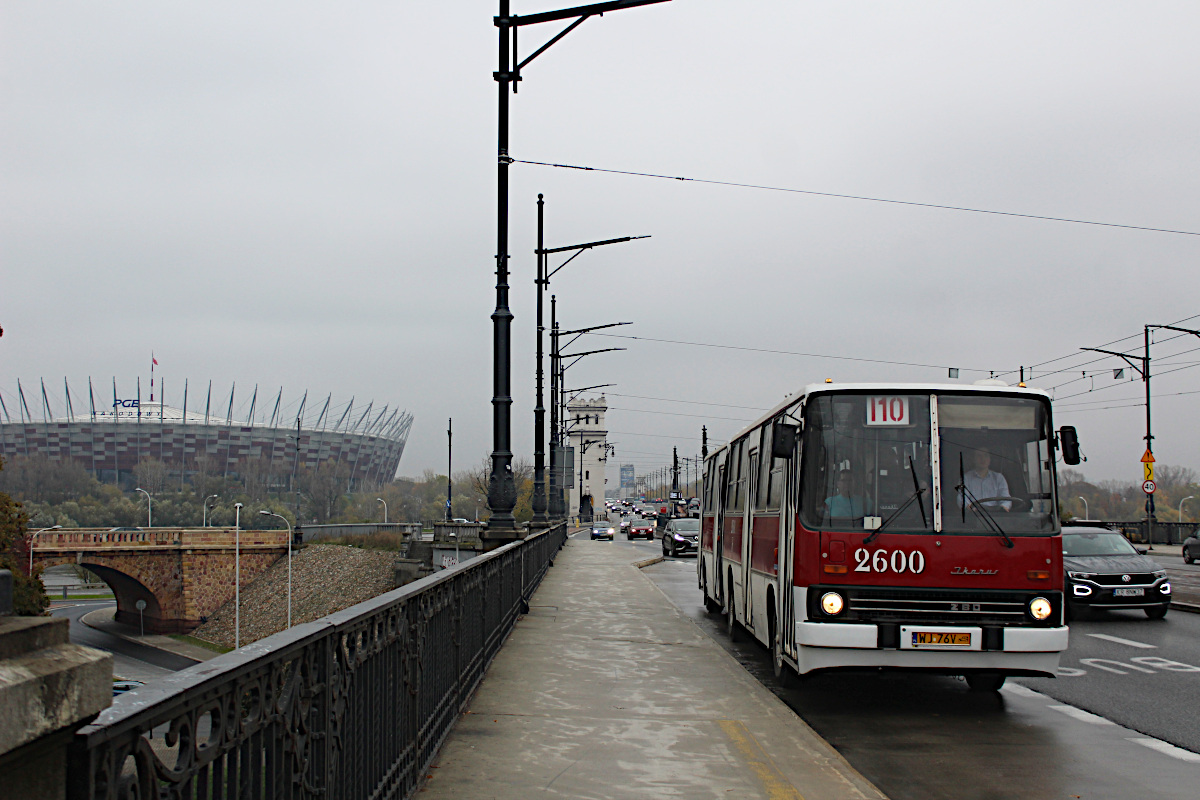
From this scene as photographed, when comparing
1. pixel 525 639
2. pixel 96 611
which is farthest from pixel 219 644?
pixel 525 639

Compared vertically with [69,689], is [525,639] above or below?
below

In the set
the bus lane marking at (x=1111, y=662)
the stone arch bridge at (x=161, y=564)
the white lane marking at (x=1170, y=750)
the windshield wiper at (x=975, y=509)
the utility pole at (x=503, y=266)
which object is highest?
the utility pole at (x=503, y=266)

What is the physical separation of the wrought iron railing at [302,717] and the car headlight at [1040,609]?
4773 mm

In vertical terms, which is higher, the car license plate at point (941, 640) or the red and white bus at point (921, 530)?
the red and white bus at point (921, 530)

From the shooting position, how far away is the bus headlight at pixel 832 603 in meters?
8.90

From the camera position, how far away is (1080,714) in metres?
9.47

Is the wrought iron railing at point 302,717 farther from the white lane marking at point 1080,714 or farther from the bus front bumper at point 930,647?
the white lane marking at point 1080,714

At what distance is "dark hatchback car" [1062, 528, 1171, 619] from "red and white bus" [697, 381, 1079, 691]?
26.1ft

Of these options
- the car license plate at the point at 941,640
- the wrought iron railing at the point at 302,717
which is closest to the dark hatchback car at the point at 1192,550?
the car license plate at the point at 941,640

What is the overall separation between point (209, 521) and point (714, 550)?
109 m

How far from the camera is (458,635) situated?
810 centimetres

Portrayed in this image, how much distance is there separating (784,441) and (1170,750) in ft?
12.3

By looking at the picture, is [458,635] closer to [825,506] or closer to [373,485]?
[825,506]

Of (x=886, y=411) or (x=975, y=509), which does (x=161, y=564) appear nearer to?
(x=886, y=411)
